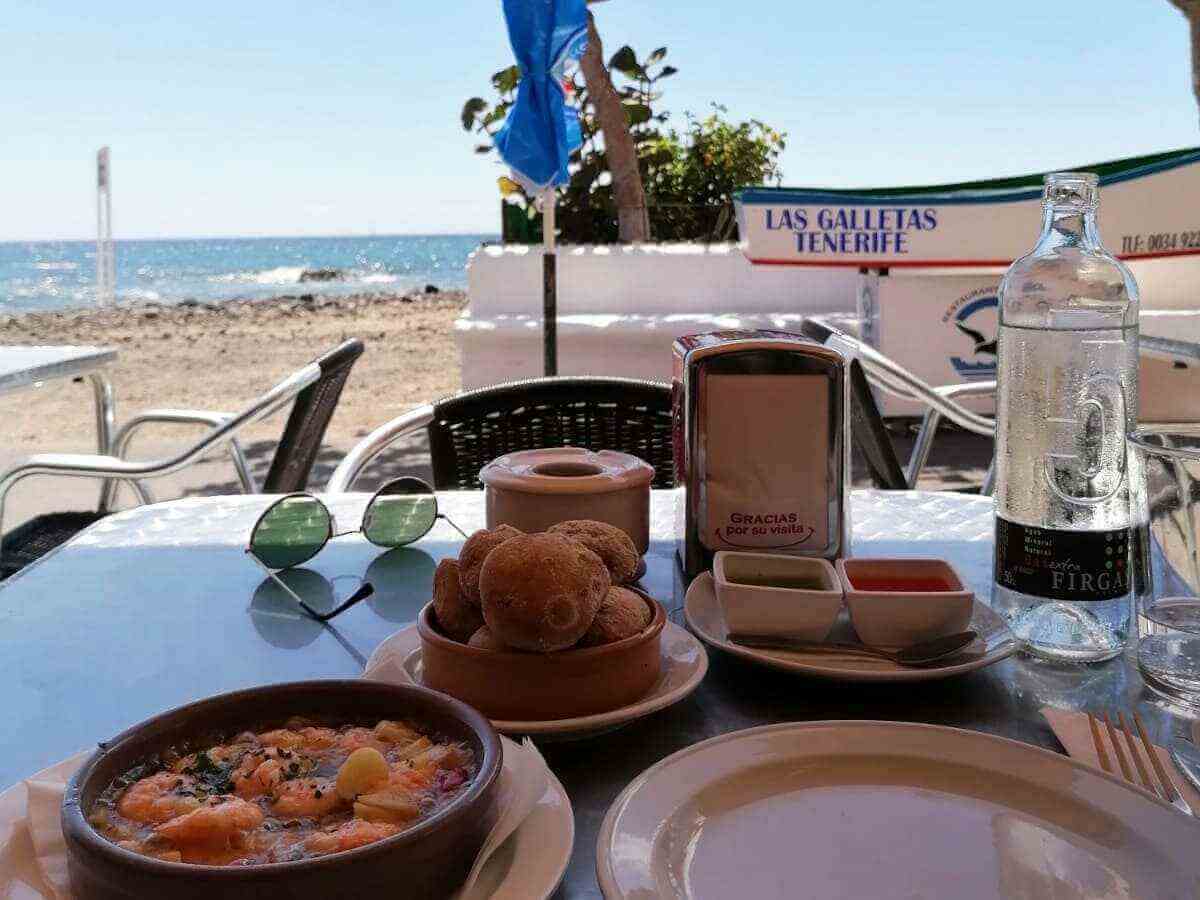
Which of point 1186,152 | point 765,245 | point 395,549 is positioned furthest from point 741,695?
point 1186,152

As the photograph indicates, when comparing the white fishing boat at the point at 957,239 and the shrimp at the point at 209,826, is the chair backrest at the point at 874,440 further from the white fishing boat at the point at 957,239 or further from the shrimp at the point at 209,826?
the white fishing boat at the point at 957,239

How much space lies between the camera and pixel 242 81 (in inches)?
2421

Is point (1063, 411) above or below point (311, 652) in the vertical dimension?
above

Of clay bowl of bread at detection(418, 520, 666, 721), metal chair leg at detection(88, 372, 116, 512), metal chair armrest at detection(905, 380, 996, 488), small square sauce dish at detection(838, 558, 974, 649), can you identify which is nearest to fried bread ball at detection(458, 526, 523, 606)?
A: clay bowl of bread at detection(418, 520, 666, 721)

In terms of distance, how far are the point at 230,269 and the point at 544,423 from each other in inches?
2090

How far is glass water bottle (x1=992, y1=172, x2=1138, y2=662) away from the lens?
99cm

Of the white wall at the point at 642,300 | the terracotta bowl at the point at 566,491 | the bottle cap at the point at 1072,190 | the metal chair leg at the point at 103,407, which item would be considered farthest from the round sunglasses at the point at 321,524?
the white wall at the point at 642,300

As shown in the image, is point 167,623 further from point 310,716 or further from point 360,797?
point 360,797

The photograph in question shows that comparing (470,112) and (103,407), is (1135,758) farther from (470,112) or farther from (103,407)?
(470,112)

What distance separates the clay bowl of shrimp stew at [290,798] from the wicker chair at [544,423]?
1.61 metres

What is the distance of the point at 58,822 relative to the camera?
0.58 m

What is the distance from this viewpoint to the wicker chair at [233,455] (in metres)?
2.48

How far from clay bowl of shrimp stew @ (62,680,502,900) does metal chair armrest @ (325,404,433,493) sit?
1.57 meters

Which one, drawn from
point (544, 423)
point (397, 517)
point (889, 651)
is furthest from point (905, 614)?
point (544, 423)
